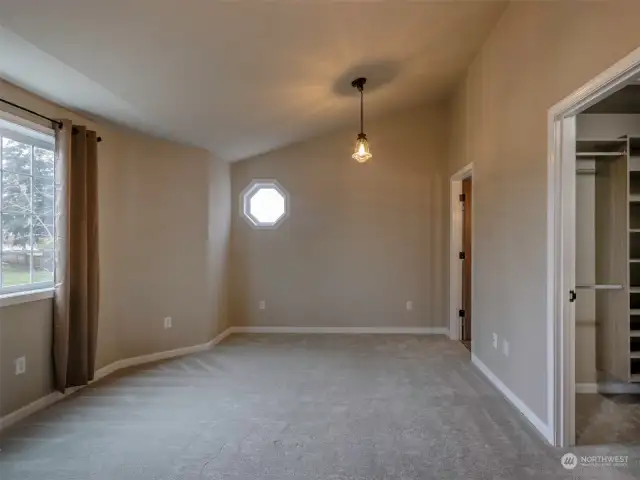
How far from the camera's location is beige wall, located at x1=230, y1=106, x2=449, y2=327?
5.48 metres

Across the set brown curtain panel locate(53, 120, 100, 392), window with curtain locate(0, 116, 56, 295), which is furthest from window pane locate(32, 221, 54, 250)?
brown curtain panel locate(53, 120, 100, 392)

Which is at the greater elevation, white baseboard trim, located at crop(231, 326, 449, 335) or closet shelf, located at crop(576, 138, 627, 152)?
closet shelf, located at crop(576, 138, 627, 152)

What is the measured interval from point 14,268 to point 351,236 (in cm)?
369

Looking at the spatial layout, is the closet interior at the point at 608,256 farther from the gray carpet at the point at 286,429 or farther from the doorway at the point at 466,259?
the doorway at the point at 466,259

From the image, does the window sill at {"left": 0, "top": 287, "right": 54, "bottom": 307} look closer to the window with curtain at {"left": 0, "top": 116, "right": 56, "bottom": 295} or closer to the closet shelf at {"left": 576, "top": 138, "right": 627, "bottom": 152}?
the window with curtain at {"left": 0, "top": 116, "right": 56, "bottom": 295}

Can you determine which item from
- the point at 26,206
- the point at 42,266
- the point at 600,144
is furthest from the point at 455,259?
the point at 26,206

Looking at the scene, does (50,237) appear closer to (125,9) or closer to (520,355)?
(125,9)

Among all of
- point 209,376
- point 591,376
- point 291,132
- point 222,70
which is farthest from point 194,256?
point 591,376

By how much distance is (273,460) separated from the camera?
229 centimetres

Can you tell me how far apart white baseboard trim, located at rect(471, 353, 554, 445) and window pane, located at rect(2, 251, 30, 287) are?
145 inches

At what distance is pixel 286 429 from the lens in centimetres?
267

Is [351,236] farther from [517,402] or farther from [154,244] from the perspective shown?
[517,402]

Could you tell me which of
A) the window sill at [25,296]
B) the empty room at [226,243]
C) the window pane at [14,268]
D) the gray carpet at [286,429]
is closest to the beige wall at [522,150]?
the empty room at [226,243]

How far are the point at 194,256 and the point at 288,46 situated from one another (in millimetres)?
2556
